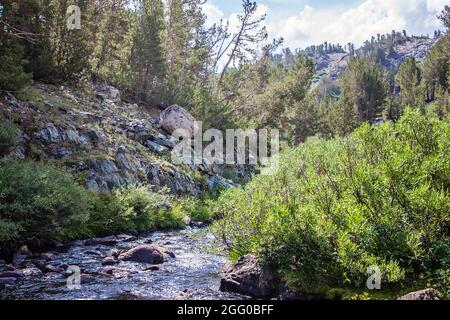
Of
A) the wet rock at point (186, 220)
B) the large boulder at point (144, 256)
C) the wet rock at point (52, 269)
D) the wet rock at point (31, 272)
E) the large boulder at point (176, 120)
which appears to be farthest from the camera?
the large boulder at point (176, 120)

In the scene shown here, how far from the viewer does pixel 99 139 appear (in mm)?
18250

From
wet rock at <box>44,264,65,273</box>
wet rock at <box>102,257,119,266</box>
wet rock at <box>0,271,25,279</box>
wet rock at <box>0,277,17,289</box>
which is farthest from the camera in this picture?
wet rock at <box>102,257,119,266</box>

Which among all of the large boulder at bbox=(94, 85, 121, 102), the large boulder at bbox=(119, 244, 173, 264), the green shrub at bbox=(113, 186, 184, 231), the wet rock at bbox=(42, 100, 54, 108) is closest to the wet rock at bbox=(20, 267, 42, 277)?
the large boulder at bbox=(119, 244, 173, 264)

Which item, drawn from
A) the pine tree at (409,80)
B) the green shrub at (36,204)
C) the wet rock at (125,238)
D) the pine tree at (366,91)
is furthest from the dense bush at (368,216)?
the pine tree at (409,80)

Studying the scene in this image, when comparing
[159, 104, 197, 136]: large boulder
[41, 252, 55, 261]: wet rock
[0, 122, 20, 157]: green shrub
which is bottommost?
[41, 252, 55, 261]: wet rock

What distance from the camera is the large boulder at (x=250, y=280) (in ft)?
26.2

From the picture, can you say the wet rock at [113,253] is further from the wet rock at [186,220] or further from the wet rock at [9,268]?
the wet rock at [186,220]

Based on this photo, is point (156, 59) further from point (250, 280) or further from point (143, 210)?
point (250, 280)

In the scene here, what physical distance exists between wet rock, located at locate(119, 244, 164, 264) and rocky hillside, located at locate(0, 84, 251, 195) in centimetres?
529

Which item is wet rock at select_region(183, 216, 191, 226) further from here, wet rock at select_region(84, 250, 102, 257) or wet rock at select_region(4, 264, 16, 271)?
wet rock at select_region(4, 264, 16, 271)

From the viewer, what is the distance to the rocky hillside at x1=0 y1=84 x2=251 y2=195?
15.9 metres

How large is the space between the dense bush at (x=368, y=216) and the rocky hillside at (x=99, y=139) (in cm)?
973

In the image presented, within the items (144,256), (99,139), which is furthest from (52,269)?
(99,139)
